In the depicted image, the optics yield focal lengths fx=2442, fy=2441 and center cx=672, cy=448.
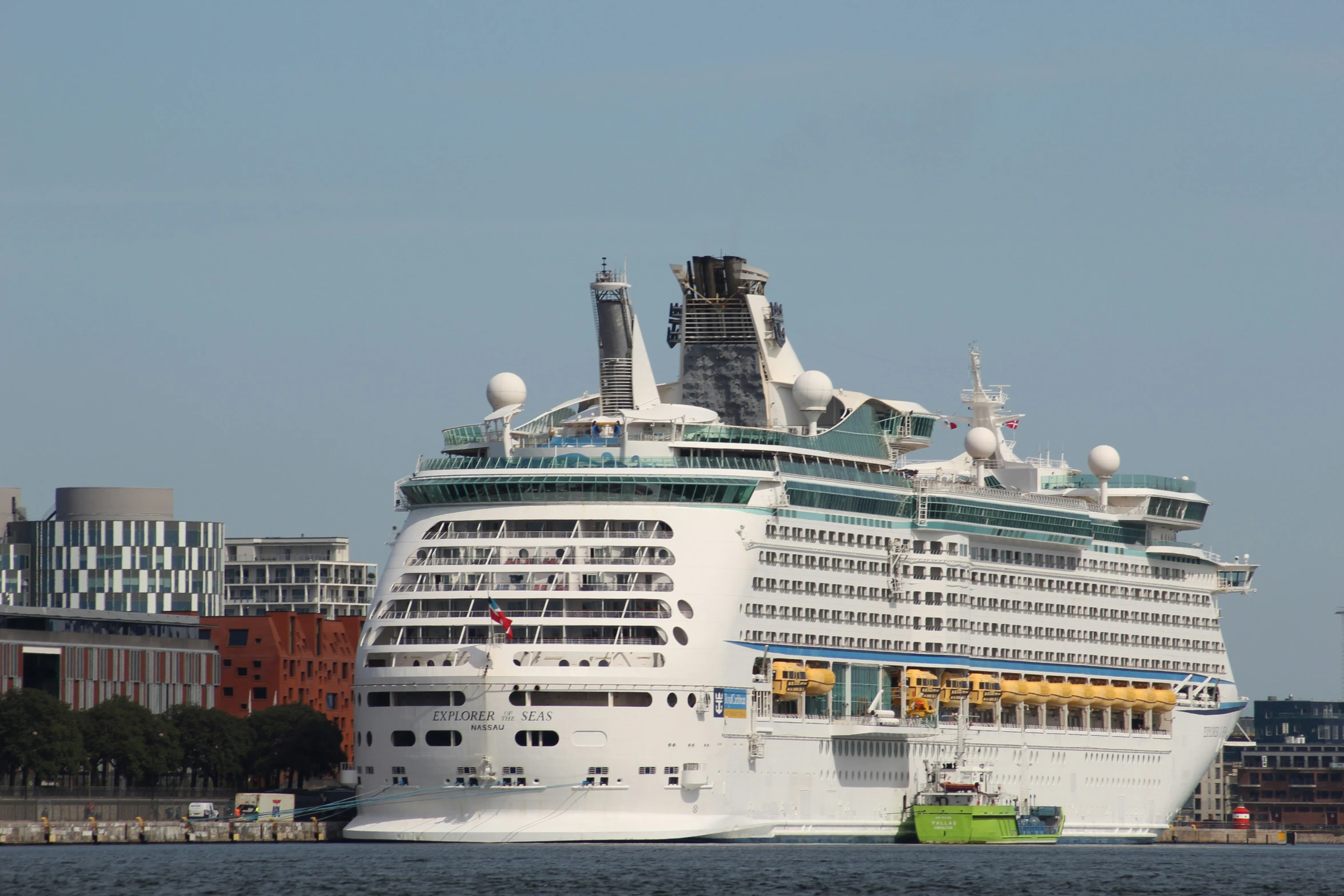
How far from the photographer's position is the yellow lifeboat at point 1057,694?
109500mm

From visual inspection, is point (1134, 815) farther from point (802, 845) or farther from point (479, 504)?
point (479, 504)

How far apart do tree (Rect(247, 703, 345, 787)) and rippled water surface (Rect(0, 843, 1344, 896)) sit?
21.8 meters

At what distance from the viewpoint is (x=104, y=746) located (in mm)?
116938

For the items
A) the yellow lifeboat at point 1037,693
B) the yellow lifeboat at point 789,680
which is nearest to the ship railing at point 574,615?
the yellow lifeboat at point 789,680

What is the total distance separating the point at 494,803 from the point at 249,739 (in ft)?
137

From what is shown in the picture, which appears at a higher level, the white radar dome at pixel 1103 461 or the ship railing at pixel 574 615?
the white radar dome at pixel 1103 461

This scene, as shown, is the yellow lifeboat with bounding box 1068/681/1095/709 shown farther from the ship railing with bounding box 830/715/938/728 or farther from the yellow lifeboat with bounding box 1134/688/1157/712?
the ship railing with bounding box 830/715/938/728

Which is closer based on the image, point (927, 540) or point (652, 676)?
point (652, 676)

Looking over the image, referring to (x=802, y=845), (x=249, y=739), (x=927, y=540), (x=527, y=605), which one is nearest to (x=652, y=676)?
(x=527, y=605)

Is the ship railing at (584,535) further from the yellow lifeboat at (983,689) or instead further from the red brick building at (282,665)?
the red brick building at (282,665)

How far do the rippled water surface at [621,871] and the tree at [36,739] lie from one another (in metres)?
12.4

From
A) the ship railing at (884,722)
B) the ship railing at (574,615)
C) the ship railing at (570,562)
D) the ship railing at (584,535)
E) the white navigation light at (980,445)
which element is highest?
the white navigation light at (980,445)

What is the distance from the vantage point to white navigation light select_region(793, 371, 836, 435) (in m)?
101

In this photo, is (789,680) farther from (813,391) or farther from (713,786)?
(813,391)
